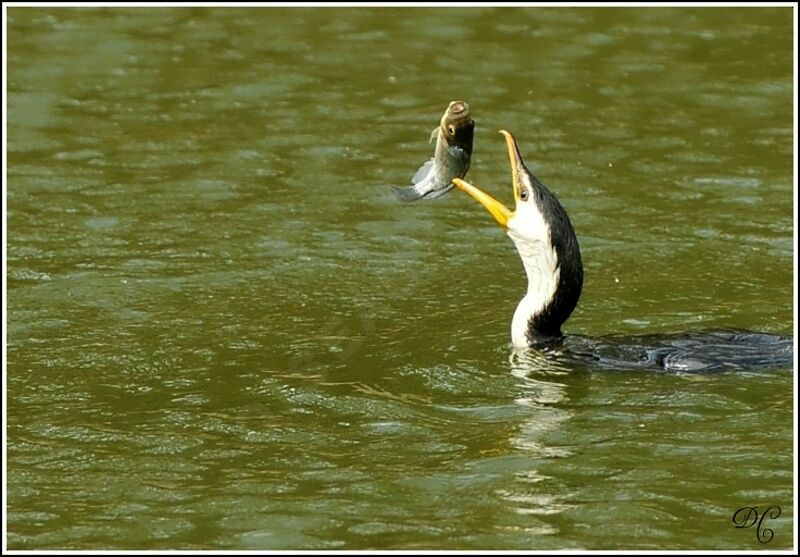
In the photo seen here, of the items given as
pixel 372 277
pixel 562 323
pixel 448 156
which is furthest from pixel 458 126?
pixel 372 277

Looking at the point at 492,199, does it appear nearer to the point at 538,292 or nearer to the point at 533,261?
the point at 533,261

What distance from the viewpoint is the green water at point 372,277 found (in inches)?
331

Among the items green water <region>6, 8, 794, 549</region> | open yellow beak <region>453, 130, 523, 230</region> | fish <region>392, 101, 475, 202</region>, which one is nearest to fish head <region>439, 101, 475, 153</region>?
fish <region>392, 101, 475, 202</region>

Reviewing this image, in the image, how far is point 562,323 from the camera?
1045 centimetres

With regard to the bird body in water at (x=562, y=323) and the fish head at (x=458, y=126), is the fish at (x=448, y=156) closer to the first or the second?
the fish head at (x=458, y=126)

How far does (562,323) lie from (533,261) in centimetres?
42

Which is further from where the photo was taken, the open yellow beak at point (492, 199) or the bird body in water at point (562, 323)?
the open yellow beak at point (492, 199)

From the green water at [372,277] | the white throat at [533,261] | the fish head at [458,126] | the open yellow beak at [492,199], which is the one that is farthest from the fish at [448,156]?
the green water at [372,277]

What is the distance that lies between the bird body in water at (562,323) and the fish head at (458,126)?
0.23m

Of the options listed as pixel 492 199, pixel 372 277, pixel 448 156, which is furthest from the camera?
pixel 372 277

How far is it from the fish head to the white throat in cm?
49

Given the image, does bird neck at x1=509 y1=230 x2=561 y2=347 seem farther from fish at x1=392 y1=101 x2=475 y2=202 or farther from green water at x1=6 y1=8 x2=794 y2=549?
fish at x1=392 y1=101 x2=475 y2=202

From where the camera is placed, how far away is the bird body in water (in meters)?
9.87

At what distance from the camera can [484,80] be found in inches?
603
